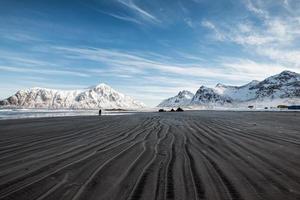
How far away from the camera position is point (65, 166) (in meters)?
6.09

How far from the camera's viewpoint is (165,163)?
6.54 m

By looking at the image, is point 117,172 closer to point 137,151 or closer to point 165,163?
point 165,163

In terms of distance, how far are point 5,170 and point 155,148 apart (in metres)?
4.41

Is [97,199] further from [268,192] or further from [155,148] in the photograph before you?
[155,148]

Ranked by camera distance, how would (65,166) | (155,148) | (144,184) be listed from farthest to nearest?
(155,148)
(65,166)
(144,184)

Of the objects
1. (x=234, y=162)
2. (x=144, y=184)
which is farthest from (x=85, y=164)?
(x=234, y=162)

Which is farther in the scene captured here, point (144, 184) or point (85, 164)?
point (85, 164)

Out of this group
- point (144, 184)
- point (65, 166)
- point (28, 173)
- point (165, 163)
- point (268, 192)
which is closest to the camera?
point (268, 192)

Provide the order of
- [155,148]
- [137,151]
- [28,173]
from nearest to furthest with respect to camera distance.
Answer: [28,173], [137,151], [155,148]

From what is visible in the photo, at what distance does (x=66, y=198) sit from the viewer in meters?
4.01

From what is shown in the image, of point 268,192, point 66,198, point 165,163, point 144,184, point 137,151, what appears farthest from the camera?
point 137,151

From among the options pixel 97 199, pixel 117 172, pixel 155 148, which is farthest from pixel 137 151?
pixel 97 199

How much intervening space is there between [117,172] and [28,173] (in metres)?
1.78

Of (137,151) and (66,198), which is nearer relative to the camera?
(66,198)
